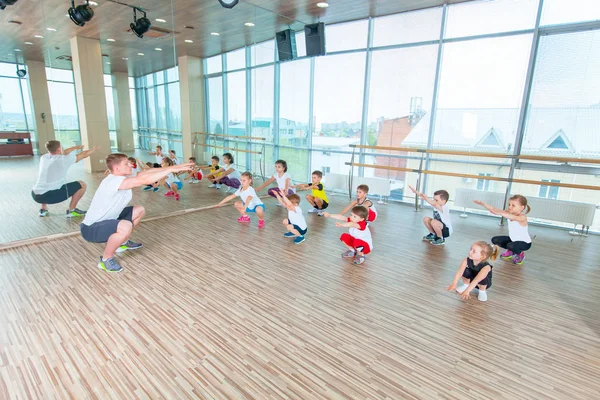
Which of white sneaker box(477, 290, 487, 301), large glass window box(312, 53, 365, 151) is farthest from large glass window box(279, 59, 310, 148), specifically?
white sneaker box(477, 290, 487, 301)

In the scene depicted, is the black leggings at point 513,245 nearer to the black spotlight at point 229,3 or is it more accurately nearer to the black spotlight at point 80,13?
the black spotlight at point 229,3

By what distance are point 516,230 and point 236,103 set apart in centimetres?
529

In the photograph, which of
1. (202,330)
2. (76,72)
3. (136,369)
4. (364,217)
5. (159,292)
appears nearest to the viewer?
(136,369)

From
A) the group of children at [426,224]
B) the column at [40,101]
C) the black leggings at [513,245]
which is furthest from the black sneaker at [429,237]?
the column at [40,101]

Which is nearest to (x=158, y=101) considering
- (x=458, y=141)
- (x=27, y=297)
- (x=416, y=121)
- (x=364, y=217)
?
(x=27, y=297)

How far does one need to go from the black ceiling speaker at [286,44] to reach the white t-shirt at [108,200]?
15.8 ft

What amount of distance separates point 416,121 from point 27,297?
6242 millimetres

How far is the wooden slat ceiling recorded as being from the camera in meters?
4.08

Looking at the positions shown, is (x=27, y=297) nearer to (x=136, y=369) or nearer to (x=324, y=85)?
(x=136, y=369)

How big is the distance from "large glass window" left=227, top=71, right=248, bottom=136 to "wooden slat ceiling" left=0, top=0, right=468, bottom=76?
0.56 m

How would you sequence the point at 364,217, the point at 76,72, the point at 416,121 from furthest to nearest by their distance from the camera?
1. the point at 416,121
2. the point at 76,72
3. the point at 364,217

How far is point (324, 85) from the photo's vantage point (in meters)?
7.28

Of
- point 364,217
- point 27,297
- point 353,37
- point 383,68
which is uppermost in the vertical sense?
point 353,37

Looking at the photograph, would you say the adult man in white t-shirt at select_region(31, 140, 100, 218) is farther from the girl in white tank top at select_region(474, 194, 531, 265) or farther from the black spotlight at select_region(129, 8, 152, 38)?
the girl in white tank top at select_region(474, 194, 531, 265)
